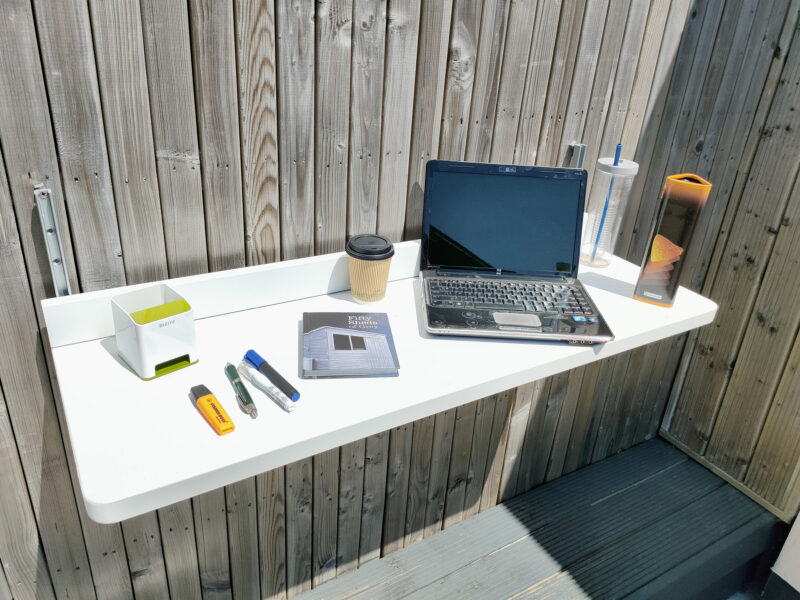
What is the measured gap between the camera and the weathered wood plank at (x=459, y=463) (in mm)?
1832

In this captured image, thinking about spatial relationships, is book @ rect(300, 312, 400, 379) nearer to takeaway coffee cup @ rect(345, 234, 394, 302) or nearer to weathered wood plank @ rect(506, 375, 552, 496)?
takeaway coffee cup @ rect(345, 234, 394, 302)

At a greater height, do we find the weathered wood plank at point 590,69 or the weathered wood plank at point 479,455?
the weathered wood plank at point 590,69

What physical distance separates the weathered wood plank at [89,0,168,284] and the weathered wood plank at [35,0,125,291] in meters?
0.01

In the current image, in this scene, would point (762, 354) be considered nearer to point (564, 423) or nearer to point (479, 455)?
point (564, 423)

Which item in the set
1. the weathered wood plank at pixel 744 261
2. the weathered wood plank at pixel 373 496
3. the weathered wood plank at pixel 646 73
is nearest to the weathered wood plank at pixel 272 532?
the weathered wood plank at pixel 373 496

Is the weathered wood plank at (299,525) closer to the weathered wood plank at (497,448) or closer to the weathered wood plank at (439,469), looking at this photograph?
the weathered wood plank at (439,469)

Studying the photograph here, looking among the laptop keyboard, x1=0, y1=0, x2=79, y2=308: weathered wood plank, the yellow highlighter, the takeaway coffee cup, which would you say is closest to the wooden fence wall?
x1=0, y1=0, x2=79, y2=308: weathered wood plank

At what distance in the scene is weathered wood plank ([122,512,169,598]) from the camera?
1.40 metres

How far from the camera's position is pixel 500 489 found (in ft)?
6.88

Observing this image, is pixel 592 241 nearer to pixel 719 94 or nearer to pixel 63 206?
pixel 719 94

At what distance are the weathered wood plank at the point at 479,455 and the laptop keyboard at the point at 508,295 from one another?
540 millimetres

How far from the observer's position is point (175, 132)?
1.14 m

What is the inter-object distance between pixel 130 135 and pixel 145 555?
98 cm

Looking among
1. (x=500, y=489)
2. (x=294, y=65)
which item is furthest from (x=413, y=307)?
(x=500, y=489)
